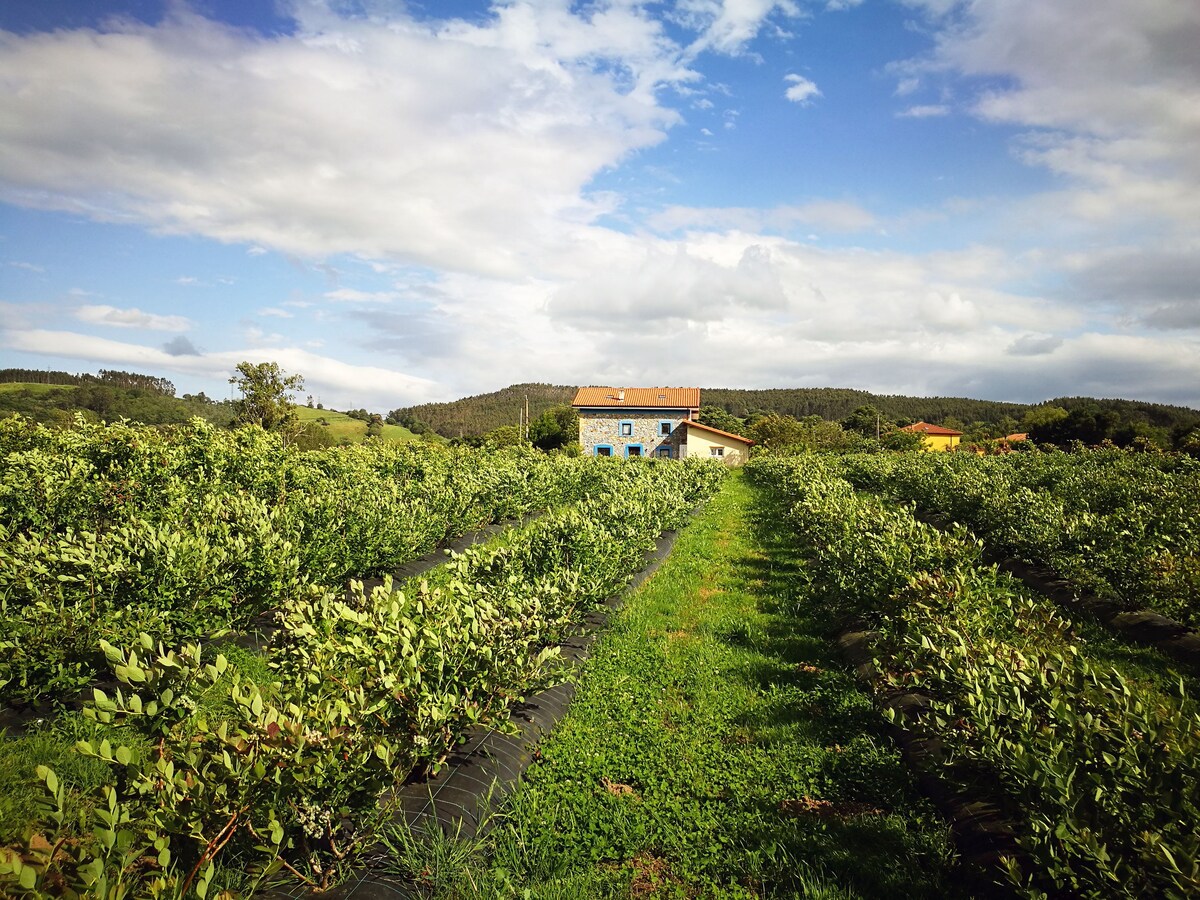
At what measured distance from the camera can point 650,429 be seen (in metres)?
53.6

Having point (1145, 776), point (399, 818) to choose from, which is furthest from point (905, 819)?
point (399, 818)

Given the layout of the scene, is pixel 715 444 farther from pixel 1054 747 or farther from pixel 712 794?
pixel 1054 747

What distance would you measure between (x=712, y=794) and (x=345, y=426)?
314ft

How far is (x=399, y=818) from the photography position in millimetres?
3754

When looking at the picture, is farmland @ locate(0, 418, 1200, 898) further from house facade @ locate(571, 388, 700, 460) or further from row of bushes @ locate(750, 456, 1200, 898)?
house facade @ locate(571, 388, 700, 460)

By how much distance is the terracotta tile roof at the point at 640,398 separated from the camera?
54.5 meters

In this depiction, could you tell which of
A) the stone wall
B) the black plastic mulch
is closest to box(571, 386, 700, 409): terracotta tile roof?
the stone wall

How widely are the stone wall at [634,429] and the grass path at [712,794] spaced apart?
1783 inches

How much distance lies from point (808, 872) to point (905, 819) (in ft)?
3.58

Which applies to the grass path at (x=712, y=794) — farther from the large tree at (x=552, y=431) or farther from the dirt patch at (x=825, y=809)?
the large tree at (x=552, y=431)

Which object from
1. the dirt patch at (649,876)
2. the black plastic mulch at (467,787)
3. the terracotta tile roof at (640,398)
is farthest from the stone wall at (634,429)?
the dirt patch at (649,876)

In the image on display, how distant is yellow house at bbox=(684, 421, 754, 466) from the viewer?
51.1 metres

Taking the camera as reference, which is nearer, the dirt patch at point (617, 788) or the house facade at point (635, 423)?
the dirt patch at point (617, 788)

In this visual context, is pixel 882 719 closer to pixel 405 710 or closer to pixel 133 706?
pixel 405 710
